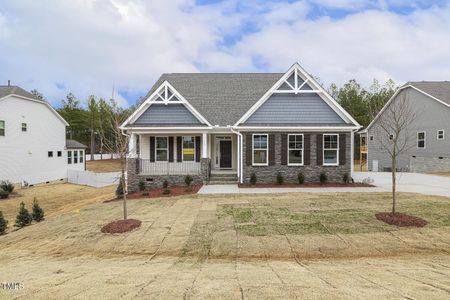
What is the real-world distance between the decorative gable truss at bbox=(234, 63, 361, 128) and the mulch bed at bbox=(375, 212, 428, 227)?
8986 mm

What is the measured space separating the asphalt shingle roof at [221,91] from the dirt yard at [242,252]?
8400 mm

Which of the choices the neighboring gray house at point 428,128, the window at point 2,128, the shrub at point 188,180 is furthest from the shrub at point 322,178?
the window at point 2,128

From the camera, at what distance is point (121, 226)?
9.98m

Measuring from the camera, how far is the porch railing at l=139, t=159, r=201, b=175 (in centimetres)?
1831

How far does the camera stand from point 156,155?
19.6m

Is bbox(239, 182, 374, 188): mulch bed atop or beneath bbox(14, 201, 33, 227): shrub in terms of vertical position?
atop

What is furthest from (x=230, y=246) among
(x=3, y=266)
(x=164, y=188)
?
(x=164, y=188)

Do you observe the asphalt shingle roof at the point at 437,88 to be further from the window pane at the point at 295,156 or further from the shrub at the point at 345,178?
the window pane at the point at 295,156

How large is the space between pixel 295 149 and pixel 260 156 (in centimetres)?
212

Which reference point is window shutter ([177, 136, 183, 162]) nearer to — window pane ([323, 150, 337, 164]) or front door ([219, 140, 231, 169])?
front door ([219, 140, 231, 169])

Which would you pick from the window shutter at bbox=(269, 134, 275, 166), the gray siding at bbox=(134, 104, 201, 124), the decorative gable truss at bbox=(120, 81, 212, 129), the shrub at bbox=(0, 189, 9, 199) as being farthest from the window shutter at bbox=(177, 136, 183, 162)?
the shrub at bbox=(0, 189, 9, 199)

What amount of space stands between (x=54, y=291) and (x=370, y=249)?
7.18 m

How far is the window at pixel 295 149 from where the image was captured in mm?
17906

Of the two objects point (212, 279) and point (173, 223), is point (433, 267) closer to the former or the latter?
point (212, 279)
